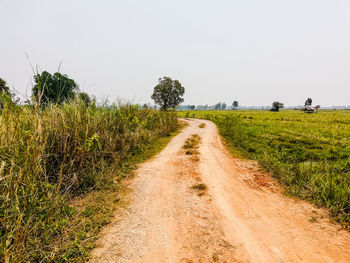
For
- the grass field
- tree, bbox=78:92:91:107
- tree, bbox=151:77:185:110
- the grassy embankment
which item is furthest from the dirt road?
tree, bbox=151:77:185:110

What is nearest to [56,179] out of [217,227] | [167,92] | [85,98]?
[85,98]

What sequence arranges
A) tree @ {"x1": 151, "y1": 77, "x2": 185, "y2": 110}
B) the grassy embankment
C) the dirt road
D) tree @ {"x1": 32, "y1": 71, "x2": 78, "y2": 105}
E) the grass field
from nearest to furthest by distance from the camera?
1. the grassy embankment
2. the dirt road
3. tree @ {"x1": 32, "y1": 71, "x2": 78, "y2": 105}
4. the grass field
5. tree @ {"x1": 151, "y1": 77, "x2": 185, "y2": 110}

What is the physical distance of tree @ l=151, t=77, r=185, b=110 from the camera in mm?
56938

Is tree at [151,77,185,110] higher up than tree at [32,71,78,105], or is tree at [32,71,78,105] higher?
tree at [151,77,185,110]

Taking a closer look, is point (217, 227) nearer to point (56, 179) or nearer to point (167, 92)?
point (56, 179)

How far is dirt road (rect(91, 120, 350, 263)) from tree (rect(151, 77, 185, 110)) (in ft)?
173

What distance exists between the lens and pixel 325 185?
488 cm

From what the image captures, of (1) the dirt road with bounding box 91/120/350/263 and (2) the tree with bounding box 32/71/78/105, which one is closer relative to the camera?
(1) the dirt road with bounding box 91/120/350/263

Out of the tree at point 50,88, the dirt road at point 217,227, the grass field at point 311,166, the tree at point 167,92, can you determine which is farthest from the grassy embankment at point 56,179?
the tree at point 167,92

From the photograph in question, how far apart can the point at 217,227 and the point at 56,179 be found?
422cm

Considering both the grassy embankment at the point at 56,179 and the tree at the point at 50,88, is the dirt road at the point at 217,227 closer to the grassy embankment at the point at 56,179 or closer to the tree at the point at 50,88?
the grassy embankment at the point at 56,179

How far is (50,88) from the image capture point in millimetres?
5086

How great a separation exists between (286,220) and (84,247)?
4207 millimetres

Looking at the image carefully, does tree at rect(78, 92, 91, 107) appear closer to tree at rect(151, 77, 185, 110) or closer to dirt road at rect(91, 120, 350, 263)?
dirt road at rect(91, 120, 350, 263)
